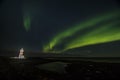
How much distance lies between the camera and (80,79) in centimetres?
3133

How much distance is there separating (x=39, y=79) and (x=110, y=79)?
908cm

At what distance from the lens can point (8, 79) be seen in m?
30.0

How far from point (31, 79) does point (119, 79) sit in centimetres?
1116

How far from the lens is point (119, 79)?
103 feet

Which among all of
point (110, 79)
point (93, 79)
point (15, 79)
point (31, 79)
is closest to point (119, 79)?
point (110, 79)

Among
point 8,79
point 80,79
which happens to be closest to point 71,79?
point 80,79

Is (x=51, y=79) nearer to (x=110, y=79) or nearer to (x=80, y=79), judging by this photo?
(x=80, y=79)

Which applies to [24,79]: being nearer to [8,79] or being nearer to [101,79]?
[8,79]

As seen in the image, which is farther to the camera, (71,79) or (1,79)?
(71,79)

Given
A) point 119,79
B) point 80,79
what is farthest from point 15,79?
point 119,79

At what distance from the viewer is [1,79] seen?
1168 inches

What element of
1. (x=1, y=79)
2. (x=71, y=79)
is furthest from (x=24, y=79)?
(x=71, y=79)

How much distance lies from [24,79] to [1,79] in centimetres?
283

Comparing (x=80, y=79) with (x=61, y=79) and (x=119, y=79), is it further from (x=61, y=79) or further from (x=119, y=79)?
(x=119, y=79)
